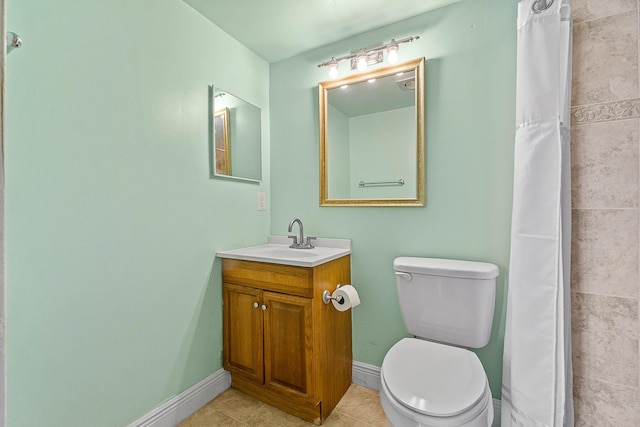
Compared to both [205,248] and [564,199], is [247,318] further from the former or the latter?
[564,199]

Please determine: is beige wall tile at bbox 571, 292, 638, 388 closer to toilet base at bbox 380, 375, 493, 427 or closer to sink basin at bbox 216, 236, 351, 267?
toilet base at bbox 380, 375, 493, 427

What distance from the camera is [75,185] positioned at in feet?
3.72

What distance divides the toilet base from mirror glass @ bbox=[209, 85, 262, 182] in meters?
1.48

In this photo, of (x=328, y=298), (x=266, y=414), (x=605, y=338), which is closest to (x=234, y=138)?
(x=328, y=298)

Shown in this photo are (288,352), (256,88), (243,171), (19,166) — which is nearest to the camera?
(19,166)

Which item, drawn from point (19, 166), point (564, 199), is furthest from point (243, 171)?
point (564, 199)

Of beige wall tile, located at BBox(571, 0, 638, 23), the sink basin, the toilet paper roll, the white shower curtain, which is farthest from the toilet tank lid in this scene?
beige wall tile, located at BBox(571, 0, 638, 23)

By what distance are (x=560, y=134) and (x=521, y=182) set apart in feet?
0.69

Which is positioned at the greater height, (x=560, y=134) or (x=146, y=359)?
(x=560, y=134)

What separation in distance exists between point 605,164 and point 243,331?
74.0 inches

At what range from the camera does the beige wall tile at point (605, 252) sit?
1.03 meters

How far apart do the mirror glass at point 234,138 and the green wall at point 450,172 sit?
0.43 metres

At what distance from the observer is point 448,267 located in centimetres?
138

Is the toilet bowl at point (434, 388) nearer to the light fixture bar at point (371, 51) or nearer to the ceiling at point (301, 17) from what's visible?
the light fixture bar at point (371, 51)
